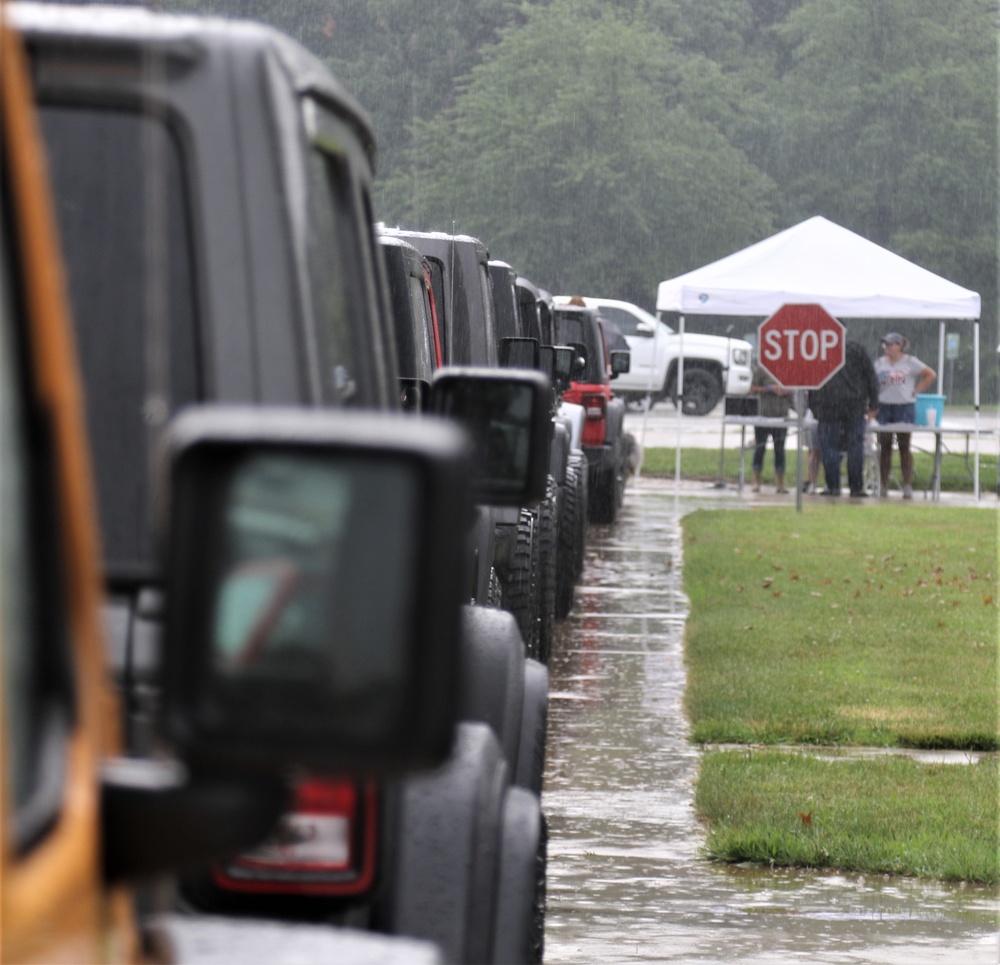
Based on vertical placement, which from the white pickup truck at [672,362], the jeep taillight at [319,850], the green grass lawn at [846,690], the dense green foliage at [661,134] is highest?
the dense green foliage at [661,134]

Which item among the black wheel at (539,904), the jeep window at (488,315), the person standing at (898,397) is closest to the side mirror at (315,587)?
the black wheel at (539,904)

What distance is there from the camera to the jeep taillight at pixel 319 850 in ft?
8.80

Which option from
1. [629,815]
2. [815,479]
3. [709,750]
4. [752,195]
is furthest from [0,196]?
[752,195]

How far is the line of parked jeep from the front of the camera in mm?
1509

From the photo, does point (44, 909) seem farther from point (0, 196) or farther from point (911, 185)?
point (911, 185)

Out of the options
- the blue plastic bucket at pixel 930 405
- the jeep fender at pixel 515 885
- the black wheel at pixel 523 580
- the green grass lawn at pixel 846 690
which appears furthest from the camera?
the blue plastic bucket at pixel 930 405

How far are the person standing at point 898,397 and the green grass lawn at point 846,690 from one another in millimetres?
5512

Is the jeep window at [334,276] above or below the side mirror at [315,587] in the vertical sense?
above

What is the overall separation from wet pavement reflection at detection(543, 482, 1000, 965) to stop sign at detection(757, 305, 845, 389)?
10.7 metres

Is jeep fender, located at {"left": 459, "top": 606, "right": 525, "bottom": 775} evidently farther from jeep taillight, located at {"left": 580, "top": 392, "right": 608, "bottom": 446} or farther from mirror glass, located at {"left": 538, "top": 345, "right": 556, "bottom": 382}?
jeep taillight, located at {"left": 580, "top": 392, "right": 608, "bottom": 446}

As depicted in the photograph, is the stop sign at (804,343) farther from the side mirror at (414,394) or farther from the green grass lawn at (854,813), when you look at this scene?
the side mirror at (414,394)

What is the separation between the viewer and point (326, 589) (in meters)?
1.53

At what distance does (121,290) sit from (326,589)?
107 cm

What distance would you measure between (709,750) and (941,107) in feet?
169
